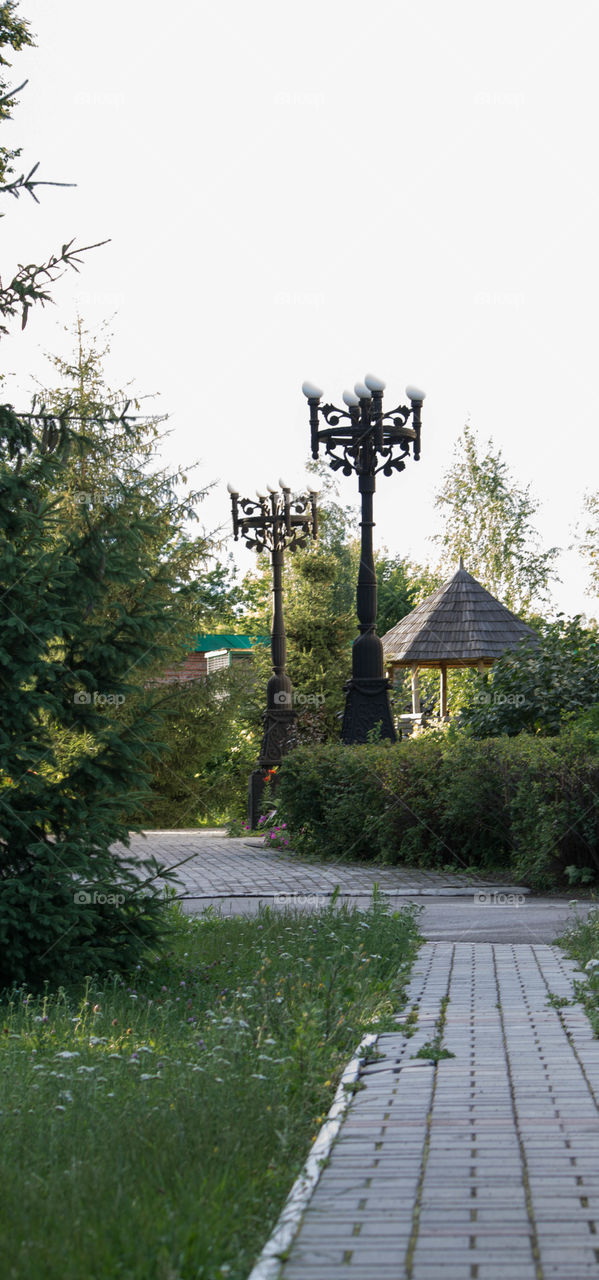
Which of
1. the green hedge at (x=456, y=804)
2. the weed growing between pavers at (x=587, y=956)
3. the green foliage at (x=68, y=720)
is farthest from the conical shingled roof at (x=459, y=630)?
the green foliage at (x=68, y=720)

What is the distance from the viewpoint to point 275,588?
22844mm

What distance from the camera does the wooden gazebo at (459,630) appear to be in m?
27.5

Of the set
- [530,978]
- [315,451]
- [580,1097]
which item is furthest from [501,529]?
[580,1097]

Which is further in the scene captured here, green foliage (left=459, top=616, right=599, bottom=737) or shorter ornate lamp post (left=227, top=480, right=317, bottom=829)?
shorter ornate lamp post (left=227, top=480, right=317, bottom=829)

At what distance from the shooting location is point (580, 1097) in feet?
16.7

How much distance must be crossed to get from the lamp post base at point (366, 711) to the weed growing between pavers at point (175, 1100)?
8.87m

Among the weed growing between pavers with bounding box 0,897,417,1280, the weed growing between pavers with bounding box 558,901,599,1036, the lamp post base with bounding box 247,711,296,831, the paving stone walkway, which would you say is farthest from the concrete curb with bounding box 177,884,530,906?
the lamp post base with bounding box 247,711,296,831

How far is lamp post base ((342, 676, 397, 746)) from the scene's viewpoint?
1733 centimetres

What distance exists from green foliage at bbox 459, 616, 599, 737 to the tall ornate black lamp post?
141 cm

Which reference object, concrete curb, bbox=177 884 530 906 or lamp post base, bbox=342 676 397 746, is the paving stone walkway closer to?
concrete curb, bbox=177 884 530 906

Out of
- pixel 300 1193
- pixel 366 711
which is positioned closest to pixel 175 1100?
pixel 300 1193

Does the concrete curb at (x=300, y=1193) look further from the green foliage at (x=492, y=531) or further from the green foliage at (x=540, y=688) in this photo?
the green foliage at (x=492, y=531)

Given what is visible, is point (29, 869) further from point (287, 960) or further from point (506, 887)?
point (506, 887)

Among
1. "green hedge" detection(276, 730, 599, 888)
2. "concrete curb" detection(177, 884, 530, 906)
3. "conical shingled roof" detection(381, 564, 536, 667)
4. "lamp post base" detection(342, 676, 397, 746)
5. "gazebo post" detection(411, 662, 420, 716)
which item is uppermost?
"conical shingled roof" detection(381, 564, 536, 667)
